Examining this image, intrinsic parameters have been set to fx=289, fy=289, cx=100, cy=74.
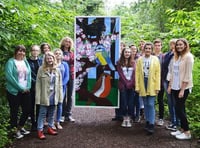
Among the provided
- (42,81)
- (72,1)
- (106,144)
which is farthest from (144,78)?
(72,1)

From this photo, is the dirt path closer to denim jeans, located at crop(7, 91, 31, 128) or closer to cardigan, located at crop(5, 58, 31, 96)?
denim jeans, located at crop(7, 91, 31, 128)

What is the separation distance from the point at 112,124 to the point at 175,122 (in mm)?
1479

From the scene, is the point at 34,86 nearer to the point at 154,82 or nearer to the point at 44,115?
the point at 44,115

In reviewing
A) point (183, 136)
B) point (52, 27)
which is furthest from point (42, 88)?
point (183, 136)

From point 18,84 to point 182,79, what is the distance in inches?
124

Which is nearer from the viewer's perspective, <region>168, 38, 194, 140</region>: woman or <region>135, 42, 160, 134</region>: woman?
<region>168, 38, 194, 140</region>: woman

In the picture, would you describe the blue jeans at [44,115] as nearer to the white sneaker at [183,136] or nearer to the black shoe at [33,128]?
the black shoe at [33,128]

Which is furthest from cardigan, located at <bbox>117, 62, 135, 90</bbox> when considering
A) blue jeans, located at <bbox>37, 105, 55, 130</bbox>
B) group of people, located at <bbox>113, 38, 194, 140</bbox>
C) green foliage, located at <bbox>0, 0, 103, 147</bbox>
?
green foliage, located at <bbox>0, 0, 103, 147</bbox>

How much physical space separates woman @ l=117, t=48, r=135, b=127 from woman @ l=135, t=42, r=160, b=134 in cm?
41

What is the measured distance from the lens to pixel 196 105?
7621mm

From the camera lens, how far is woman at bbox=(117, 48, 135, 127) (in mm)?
6625

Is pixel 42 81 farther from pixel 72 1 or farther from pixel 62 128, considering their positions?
pixel 72 1

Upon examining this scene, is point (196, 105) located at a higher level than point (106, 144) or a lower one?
higher

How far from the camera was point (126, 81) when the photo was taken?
6.63 metres
